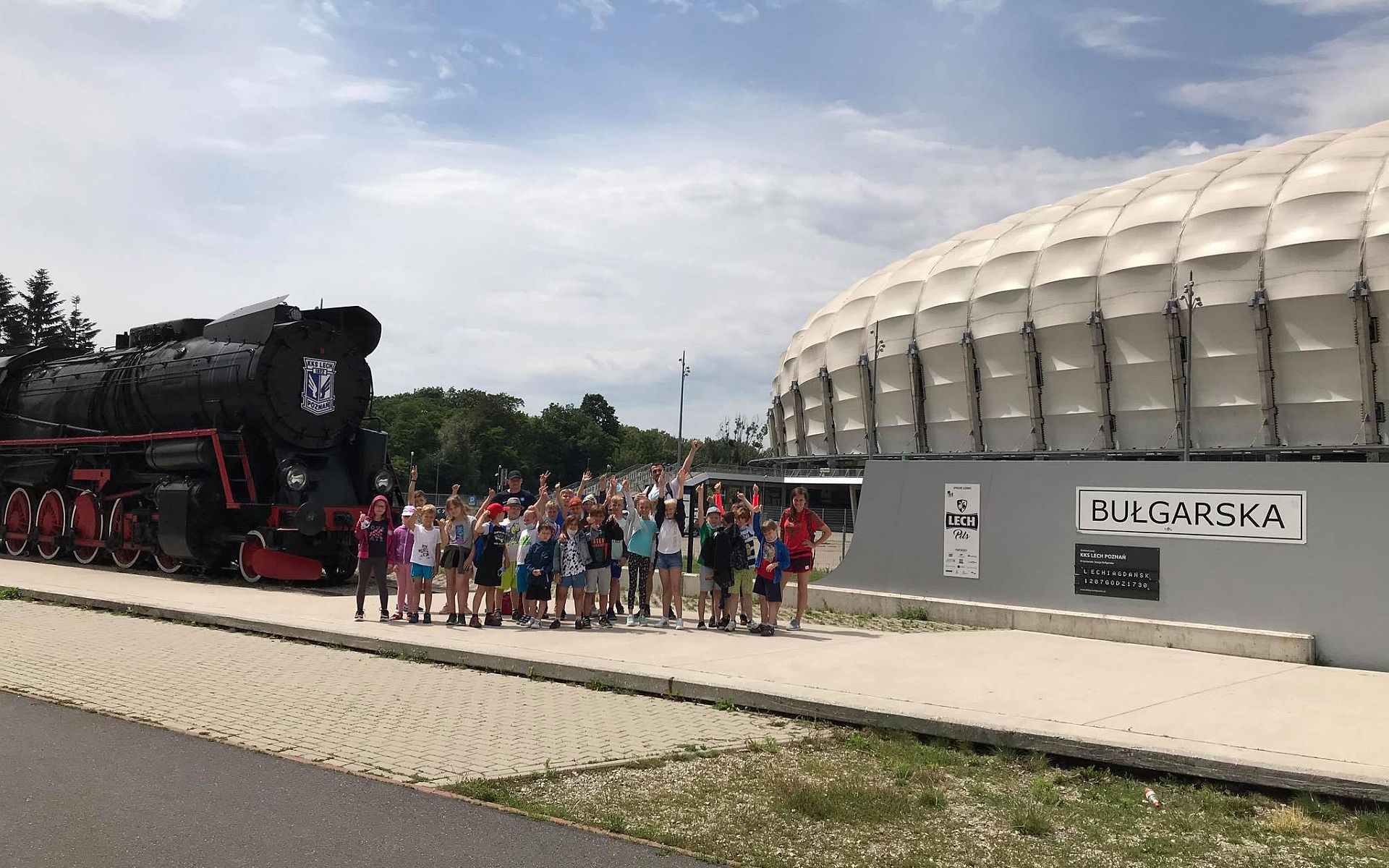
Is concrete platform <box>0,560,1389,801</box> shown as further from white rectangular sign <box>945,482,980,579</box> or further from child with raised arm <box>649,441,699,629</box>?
white rectangular sign <box>945,482,980,579</box>

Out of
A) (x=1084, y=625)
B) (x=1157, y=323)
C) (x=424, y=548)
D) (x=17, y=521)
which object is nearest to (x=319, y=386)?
(x=424, y=548)

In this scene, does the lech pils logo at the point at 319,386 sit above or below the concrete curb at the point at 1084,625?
above

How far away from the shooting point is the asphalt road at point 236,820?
177 inches

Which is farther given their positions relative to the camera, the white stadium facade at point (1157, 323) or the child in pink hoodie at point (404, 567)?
the white stadium facade at point (1157, 323)

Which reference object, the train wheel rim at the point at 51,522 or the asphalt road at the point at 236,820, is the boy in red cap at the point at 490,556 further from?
the train wheel rim at the point at 51,522

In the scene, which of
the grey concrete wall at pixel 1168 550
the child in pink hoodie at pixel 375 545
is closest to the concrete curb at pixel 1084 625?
the grey concrete wall at pixel 1168 550

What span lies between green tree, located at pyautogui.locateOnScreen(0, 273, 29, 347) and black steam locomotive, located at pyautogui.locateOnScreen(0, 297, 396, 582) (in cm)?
6499


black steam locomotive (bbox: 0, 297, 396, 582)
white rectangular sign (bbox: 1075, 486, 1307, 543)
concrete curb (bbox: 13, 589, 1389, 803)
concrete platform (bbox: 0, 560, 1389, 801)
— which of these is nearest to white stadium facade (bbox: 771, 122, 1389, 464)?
white rectangular sign (bbox: 1075, 486, 1307, 543)

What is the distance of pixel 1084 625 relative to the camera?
40.6 feet

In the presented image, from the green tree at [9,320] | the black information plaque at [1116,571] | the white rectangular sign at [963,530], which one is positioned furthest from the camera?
the green tree at [9,320]

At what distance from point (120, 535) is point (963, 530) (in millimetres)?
15480

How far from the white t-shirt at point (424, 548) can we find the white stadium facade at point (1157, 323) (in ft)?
84.5

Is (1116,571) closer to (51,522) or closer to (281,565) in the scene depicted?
(281,565)

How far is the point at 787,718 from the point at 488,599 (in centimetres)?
605
